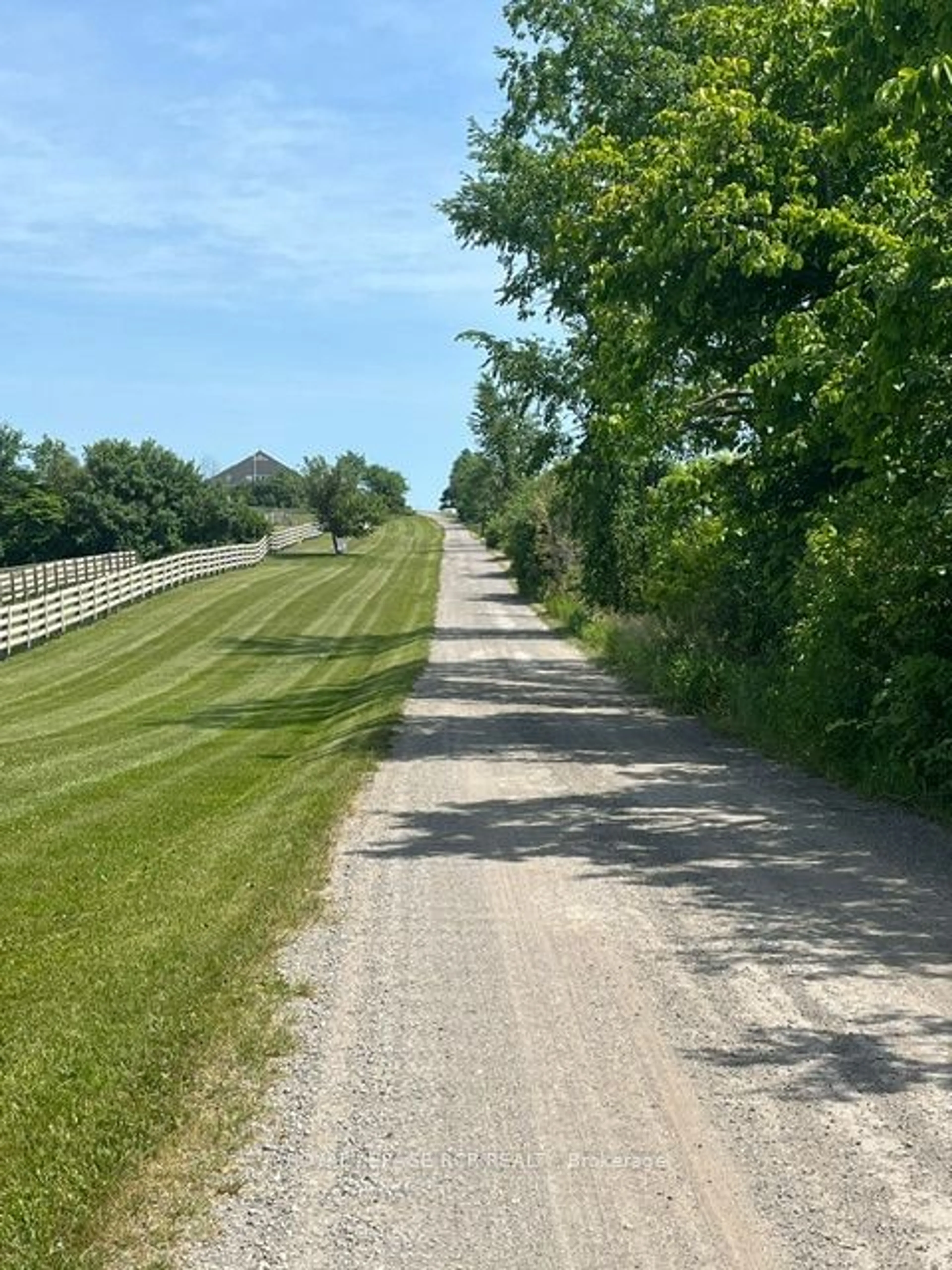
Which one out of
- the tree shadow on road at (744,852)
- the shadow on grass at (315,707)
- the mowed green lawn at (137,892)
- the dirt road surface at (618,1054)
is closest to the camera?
the dirt road surface at (618,1054)

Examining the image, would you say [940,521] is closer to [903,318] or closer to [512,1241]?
[903,318]

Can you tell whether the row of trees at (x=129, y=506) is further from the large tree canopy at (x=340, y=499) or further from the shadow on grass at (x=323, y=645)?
the shadow on grass at (x=323, y=645)

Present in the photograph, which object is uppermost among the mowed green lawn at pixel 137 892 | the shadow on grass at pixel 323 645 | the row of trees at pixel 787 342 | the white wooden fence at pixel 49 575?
the row of trees at pixel 787 342

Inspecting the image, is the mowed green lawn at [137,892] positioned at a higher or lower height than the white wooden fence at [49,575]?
lower

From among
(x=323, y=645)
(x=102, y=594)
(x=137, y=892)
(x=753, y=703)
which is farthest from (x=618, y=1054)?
(x=102, y=594)

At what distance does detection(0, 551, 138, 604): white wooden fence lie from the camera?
37312mm

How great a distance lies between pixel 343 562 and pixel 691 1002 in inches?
2752

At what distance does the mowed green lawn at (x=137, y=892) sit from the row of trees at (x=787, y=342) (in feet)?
16.6

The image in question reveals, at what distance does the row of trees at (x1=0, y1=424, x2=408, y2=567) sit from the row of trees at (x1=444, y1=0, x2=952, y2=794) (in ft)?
165

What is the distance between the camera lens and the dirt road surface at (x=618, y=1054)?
4.34 meters

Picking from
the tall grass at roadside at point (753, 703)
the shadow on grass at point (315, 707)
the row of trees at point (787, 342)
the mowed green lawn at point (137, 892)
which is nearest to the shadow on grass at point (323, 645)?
the mowed green lawn at point (137, 892)

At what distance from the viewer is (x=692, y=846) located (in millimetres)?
10695

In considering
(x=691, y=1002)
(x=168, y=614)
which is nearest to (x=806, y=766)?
(x=691, y=1002)

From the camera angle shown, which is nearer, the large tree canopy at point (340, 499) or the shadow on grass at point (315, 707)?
the shadow on grass at point (315, 707)
